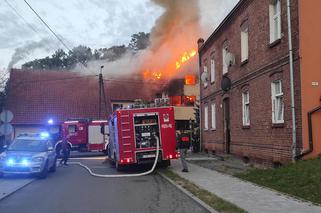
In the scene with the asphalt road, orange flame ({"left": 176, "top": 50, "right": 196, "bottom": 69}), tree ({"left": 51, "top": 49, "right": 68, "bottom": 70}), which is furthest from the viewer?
tree ({"left": 51, "top": 49, "right": 68, "bottom": 70})

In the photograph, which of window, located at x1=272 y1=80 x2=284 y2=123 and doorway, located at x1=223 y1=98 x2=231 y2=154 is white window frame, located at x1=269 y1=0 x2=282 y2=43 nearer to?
window, located at x1=272 y1=80 x2=284 y2=123

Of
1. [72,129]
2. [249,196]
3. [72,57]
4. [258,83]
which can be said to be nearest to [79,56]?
[72,57]

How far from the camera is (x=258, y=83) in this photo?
61.3 ft

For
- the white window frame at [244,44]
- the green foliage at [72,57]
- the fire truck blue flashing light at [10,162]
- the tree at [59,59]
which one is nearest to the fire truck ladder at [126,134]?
the fire truck blue flashing light at [10,162]

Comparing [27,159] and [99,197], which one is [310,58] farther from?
[27,159]

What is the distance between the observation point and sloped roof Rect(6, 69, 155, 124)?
46.7 meters

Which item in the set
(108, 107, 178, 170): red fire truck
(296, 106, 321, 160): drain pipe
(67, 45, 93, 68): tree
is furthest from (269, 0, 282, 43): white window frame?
(67, 45, 93, 68): tree

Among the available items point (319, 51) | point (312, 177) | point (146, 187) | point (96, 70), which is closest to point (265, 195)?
point (312, 177)

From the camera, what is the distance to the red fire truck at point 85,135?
35.4 m

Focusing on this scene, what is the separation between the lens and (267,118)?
57.8ft

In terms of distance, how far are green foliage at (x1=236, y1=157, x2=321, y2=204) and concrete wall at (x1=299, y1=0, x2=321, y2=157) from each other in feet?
5.17

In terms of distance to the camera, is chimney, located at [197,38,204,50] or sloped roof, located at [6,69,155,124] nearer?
chimney, located at [197,38,204,50]

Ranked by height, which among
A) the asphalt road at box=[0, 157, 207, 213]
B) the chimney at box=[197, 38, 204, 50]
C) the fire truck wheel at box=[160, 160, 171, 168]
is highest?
the chimney at box=[197, 38, 204, 50]

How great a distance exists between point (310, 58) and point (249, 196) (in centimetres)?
556
